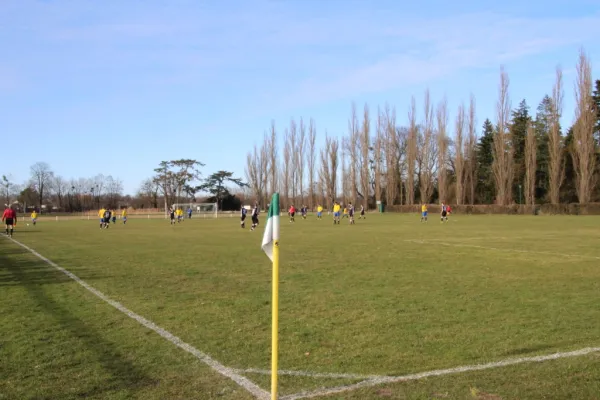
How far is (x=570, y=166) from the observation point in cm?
6062

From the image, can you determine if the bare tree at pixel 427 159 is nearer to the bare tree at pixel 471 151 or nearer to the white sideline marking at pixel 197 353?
the bare tree at pixel 471 151

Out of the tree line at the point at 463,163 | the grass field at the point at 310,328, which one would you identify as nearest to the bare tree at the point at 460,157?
the tree line at the point at 463,163

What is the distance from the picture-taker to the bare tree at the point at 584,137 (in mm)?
53250

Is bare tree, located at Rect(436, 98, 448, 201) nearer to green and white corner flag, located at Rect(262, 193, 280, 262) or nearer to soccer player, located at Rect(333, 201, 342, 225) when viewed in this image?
soccer player, located at Rect(333, 201, 342, 225)

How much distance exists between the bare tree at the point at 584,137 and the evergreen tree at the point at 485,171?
16.7 meters

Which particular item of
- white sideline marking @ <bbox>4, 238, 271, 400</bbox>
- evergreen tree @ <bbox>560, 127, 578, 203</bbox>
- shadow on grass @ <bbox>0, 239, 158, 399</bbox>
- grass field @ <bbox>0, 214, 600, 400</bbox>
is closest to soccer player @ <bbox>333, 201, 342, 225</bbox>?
grass field @ <bbox>0, 214, 600, 400</bbox>

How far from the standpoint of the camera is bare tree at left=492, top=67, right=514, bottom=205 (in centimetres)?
6109

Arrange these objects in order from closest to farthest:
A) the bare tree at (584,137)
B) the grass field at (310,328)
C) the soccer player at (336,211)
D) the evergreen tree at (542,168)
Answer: the grass field at (310,328), the soccer player at (336,211), the bare tree at (584,137), the evergreen tree at (542,168)

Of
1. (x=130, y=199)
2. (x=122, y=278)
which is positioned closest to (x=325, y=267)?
(x=122, y=278)

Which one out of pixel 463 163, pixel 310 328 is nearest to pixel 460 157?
pixel 463 163

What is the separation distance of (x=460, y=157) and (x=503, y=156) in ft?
19.4

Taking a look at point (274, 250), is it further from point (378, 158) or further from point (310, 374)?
point (378, 158)

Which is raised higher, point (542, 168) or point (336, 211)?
point (542, 168)

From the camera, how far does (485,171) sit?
7512 centimetres
